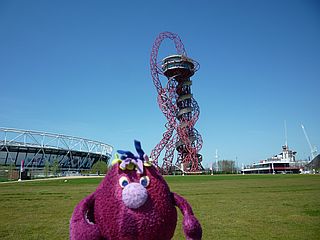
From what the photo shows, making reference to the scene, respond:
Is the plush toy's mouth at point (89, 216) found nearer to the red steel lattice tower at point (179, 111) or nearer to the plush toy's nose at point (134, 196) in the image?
the plush toy's nose at point (134, 196)

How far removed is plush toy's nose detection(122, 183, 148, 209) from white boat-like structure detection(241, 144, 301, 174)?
9532cm

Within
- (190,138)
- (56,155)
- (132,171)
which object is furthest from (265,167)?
(132,171)

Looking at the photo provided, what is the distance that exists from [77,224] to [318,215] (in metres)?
8.31

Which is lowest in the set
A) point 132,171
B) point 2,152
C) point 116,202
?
point 116,202

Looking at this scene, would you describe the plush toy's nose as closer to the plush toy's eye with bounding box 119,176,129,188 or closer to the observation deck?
the plush toy's eye with bounding box 119,176,129,188

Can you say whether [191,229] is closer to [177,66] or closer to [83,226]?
[83,226]

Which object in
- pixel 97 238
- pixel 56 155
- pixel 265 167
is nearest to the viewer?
pixel 97 238

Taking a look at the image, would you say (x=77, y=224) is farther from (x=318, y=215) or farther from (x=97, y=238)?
(x=318, y=215)

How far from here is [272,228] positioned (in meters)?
7.69

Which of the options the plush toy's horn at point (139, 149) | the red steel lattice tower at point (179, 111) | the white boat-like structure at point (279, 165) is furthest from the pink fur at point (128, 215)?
the white boat-like structure at point (279, 165)

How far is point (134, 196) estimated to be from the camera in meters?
3.12

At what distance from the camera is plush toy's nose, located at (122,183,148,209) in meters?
3.12

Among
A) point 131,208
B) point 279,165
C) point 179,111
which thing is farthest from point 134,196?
point 279,165

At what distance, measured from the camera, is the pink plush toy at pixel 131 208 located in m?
3.12
